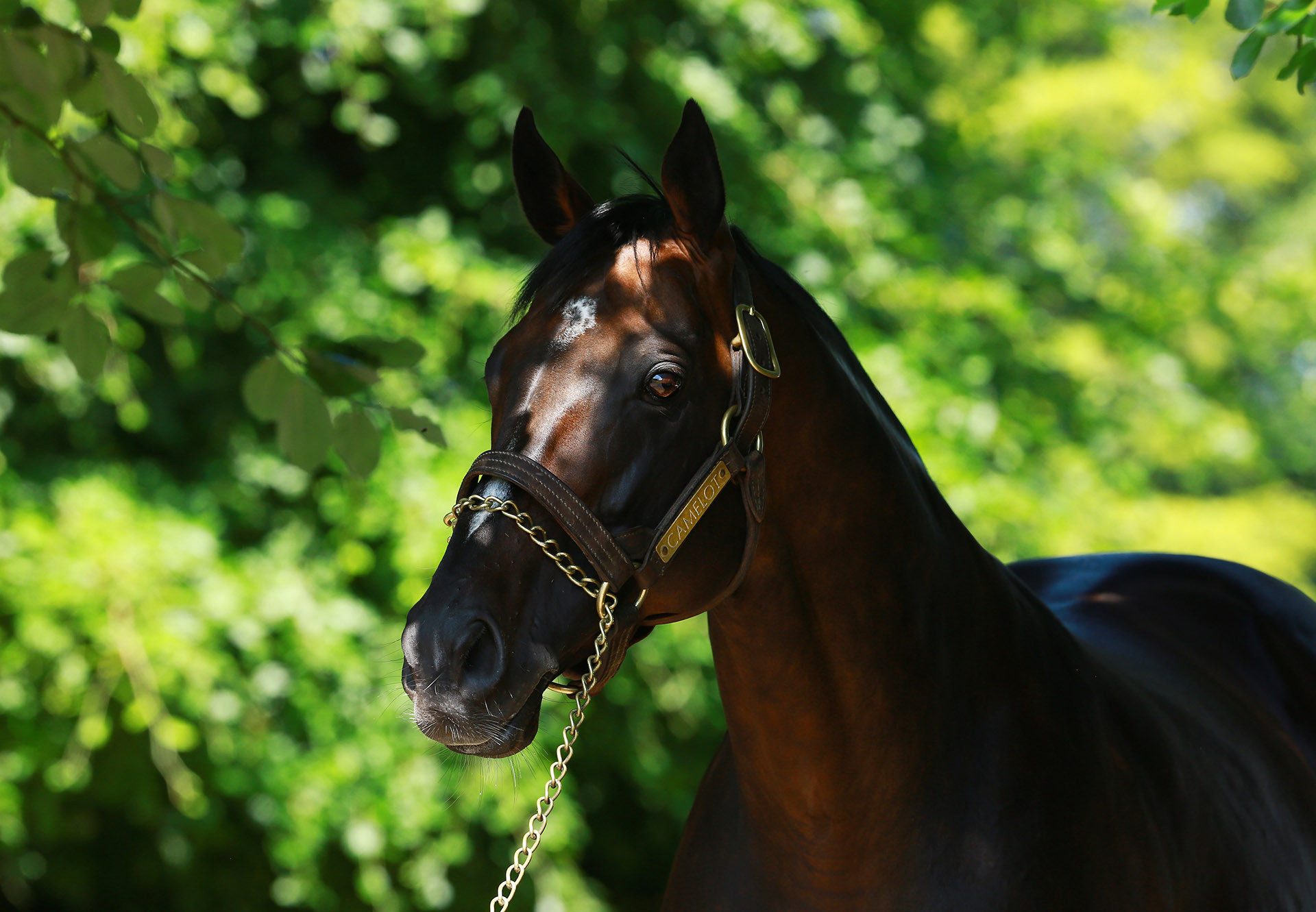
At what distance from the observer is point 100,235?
213 centimetres

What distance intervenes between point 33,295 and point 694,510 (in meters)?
1.22

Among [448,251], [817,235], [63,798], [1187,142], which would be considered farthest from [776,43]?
[1187,142]

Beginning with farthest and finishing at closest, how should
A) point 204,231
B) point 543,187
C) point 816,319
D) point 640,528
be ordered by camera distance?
point 204,231, point 543,187, point 816,319, point 640,528

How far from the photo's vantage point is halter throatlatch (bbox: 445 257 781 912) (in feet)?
4.86

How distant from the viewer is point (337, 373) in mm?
2213

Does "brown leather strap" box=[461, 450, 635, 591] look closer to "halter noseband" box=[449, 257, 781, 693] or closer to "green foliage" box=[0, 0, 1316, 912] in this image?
"halter noseband" box=[449, 257, 781, 693]

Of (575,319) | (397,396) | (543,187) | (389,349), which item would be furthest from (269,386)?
(397,396)

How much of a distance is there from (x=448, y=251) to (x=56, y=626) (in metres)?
1.80

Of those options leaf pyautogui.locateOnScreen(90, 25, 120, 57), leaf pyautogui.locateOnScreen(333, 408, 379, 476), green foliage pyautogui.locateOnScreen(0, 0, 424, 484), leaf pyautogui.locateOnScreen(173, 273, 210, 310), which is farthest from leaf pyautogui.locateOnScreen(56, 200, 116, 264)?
leaf pyautogui.locateOnScreen(333, 408, 379, 476)

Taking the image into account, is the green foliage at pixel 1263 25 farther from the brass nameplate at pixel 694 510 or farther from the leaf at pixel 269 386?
the leaf at pixel 269 386

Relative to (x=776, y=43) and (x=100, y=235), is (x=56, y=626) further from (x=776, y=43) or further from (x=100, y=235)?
(x=776, y=43)

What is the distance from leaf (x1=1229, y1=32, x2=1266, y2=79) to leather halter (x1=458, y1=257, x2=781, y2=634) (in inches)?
36.1

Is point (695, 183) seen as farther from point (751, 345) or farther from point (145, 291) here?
point (145, 291)

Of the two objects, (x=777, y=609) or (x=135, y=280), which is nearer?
(x=777, y=609)
